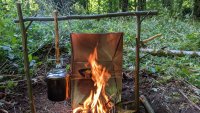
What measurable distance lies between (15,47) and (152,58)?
294cm

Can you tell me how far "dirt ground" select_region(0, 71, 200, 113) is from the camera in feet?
12.4

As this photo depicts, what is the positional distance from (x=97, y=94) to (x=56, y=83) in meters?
0.65

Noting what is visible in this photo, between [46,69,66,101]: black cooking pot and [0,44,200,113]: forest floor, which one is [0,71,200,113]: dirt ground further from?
[46,69,66,101]: black cooking pot

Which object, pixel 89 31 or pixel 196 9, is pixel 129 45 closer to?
pixel 89 31

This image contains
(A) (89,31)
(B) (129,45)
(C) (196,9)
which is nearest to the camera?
(B) (129,45)

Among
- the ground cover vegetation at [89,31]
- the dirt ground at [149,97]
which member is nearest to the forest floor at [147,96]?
the dirt ground at [149,97]

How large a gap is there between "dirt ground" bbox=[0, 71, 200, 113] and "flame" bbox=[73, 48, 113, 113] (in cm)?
48

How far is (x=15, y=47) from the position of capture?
16.7 feet

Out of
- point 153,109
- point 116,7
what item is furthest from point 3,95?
point 116,7

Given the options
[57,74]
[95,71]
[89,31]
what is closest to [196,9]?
[89,31]

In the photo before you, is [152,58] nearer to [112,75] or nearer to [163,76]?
[163,76]

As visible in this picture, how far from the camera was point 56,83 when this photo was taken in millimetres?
2975

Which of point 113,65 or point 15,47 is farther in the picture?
point 15,47

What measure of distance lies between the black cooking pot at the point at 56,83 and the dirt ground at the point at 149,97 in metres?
0.72
